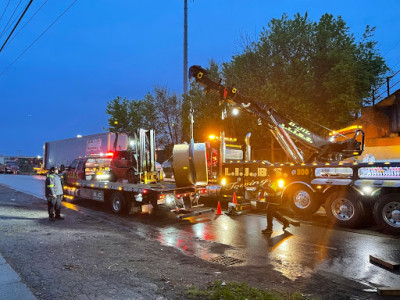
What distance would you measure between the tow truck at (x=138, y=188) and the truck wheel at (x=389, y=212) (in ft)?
17.7

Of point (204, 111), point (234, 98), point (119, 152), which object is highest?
point (204, 111)

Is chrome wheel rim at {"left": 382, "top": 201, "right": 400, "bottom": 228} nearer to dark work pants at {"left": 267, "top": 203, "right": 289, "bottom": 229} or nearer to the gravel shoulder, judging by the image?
dark work pants at {"left": 267, "top": 203, "right": 289, "bottom": 229}

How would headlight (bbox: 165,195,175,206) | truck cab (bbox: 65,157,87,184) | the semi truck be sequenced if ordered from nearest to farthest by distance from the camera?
1. headlight (bbox: 165,195,175,206)
2. truck cab (bbox: 65,157,87,184)
3. the semi truck

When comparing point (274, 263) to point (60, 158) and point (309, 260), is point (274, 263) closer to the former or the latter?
point (309, 260)

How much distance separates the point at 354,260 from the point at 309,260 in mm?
862

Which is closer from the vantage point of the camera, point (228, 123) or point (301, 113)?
point (301, 113)

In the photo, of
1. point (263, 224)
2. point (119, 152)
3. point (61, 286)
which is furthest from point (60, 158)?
point (61, 286)

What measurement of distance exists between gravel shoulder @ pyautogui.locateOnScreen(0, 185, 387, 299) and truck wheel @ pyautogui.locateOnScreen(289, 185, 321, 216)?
209 inches

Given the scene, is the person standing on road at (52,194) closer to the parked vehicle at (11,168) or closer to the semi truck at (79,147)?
the semi truck at (79,147)

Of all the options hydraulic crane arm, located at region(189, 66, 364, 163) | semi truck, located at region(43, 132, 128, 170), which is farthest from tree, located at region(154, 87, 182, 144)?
hydraulic crane arm, located at region(189, 66, 364, 163)

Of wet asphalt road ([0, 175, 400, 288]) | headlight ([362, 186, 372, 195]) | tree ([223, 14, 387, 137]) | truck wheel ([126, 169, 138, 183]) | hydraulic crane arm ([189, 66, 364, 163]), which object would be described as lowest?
wet asphalt road ([0, 175, 400, 288])

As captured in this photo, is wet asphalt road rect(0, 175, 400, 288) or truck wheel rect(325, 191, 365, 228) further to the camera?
truck wheel rect(325, 191, 365, 228)

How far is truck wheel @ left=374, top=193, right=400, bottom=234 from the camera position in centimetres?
803

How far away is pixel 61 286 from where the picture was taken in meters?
4.54
